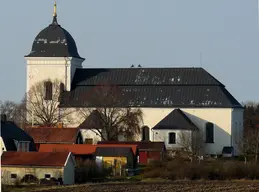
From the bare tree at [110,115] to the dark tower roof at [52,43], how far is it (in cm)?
486

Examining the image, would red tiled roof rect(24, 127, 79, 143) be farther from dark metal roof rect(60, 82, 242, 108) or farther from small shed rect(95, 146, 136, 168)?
small shed rect(95, 146, 136, 168)

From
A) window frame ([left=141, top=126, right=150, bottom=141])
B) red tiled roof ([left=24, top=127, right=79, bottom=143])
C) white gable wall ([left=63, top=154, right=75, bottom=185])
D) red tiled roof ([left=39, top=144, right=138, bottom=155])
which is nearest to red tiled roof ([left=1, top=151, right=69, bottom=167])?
white gable wall ([left=63, top=154, right=75, bottom=185])

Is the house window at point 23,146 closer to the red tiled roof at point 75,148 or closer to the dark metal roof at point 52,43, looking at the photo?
the red tiled roof at point 75,148

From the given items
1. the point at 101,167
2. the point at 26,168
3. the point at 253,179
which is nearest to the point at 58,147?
the point at 101,167

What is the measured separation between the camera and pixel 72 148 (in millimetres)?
50969

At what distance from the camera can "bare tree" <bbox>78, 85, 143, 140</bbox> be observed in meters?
61.3

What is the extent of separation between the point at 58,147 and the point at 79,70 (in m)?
16.1

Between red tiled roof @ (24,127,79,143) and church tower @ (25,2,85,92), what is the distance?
8.11m

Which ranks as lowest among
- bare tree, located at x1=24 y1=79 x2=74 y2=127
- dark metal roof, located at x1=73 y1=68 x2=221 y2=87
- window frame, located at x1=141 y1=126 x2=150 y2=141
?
window frame, located at x1=141 y1=126 x2=150 y2=141

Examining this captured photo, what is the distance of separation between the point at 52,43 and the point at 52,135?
1099 cm

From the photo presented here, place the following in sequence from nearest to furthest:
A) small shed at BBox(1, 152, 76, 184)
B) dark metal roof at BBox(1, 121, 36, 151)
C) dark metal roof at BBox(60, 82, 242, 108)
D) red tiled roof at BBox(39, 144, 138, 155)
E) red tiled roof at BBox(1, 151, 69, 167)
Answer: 1. small shed at BBox(1, 152, 76, 184)
2. red tiled roof at BBox(1, 151, 69, 167)
3. dark metal roof at BBox(1, 121, 36, 151)
4. red tiled roof at BBox(39, 144, 138, 155)
5. dark metal roof at BBox(60, 82, 242, 108)

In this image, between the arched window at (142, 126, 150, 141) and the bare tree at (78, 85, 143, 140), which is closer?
the bare tree at (78, 85, 143, 140)

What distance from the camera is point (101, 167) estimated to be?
43.6 m

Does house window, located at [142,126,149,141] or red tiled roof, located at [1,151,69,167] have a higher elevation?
house window, located at [142,126,149,141]
